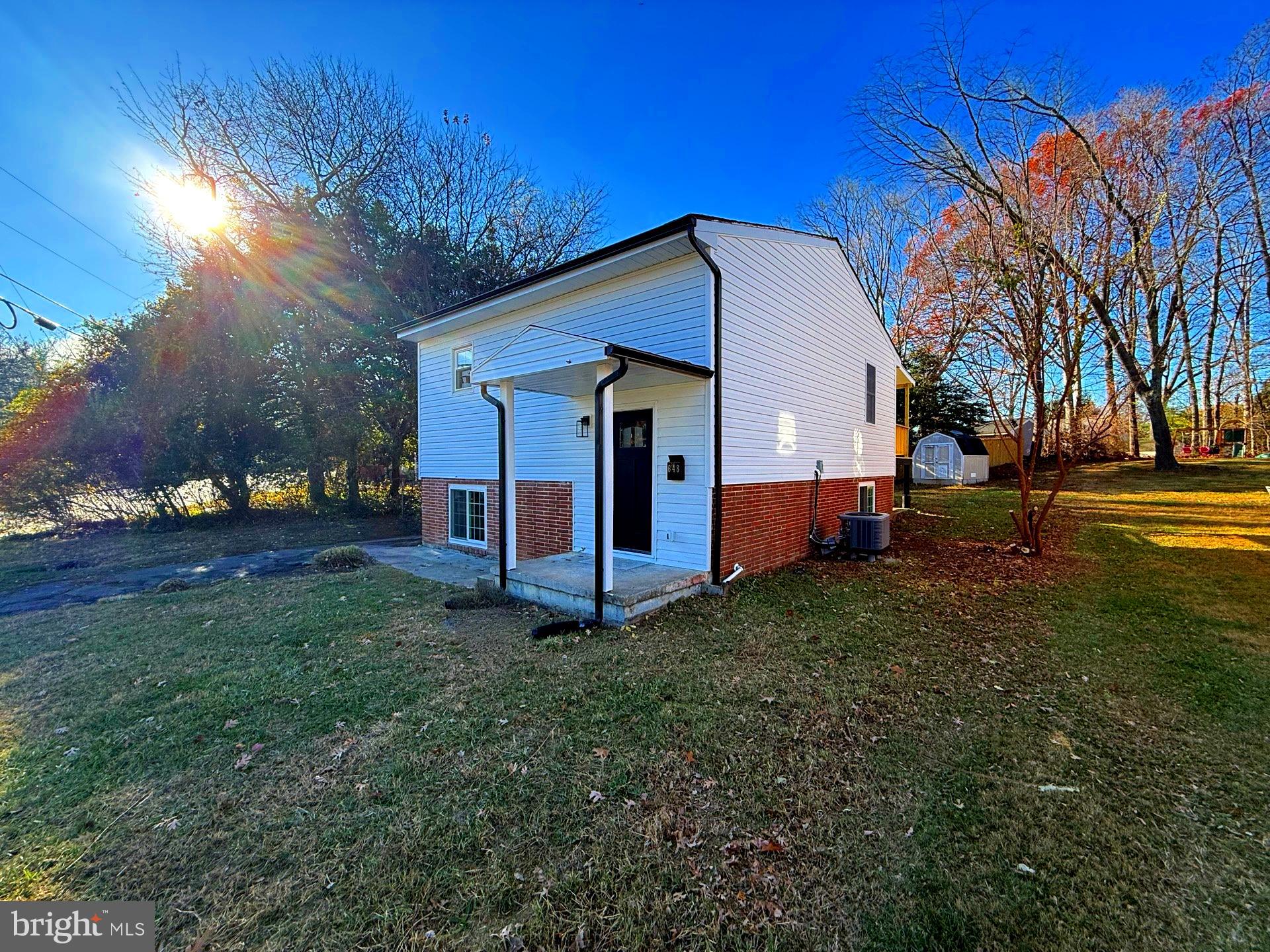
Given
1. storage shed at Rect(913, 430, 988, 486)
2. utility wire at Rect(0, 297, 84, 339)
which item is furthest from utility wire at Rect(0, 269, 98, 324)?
storage shed at Rect(913, 430, 988, 486)

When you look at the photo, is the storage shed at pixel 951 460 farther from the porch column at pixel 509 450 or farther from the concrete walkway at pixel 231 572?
the porch column at pixel 509 450

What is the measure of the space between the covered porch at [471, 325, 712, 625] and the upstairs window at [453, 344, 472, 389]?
2.58m

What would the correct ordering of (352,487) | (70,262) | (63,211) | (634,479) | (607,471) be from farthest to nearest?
(352,487) → (70,262) → (63,211) → (634,479) → (607,471)

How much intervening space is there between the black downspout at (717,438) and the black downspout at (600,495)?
153 cm

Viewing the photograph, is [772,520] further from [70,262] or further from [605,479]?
[70,262]

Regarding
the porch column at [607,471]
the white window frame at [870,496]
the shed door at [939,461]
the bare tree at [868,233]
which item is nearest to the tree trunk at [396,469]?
the porch column at [607,471]

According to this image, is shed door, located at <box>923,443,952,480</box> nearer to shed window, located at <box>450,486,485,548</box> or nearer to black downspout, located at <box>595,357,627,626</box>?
shed window, located at <box>450,486,485,548</box>

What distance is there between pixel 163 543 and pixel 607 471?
12.1m

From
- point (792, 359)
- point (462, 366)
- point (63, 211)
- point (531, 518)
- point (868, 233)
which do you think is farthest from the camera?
point (868, 233)

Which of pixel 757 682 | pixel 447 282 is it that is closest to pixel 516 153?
pixel 447 282

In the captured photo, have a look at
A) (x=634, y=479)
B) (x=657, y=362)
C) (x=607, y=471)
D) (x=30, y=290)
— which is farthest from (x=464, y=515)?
(x=30, y=290)

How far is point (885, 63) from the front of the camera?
30.6ft

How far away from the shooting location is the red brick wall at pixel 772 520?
6.57 metres

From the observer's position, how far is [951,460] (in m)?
22.1
